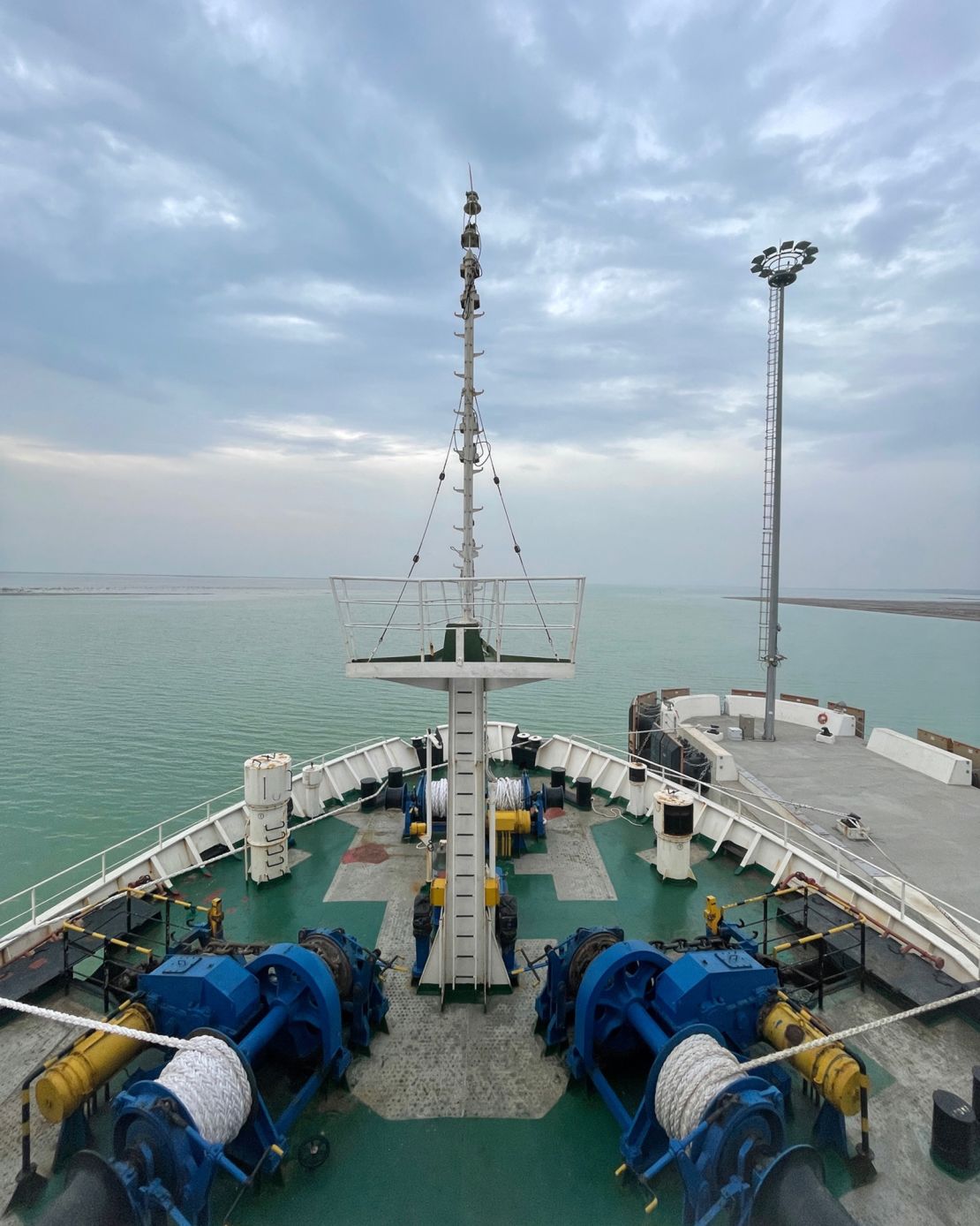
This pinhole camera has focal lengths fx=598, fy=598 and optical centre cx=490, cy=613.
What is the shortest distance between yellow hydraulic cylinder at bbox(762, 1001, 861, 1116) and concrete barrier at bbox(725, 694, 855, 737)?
1589 centimetres

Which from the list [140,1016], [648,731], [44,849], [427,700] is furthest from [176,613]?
[140,1016]

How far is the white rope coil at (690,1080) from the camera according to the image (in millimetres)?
4375

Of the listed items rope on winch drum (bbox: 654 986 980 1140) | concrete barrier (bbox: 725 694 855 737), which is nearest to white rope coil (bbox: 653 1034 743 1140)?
rope on winch drum (bbox: 654 986 980 1140)

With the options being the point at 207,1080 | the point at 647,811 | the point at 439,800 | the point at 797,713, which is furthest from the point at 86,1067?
the point at 797,713

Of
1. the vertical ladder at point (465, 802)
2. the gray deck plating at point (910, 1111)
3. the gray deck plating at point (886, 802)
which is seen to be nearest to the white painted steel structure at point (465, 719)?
the vertical ladder at point (465, 802)

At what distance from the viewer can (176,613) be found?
107 m

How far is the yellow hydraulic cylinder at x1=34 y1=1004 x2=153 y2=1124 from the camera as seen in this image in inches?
179

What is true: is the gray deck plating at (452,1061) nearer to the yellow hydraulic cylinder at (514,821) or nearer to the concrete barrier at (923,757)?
→ the yellow hydraulic cylinder at (514,821)

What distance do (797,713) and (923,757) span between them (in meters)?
5.35

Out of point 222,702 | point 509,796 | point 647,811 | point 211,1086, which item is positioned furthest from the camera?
point 222,702

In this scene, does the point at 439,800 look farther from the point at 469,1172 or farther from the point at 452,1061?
the point at 469,1172

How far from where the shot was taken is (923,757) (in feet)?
51.2

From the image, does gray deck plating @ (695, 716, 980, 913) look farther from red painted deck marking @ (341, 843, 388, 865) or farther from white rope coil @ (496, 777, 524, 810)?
red painted deck marking @ (341, 843, 388, 865)

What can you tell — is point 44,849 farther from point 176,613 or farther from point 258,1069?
point 176,613
